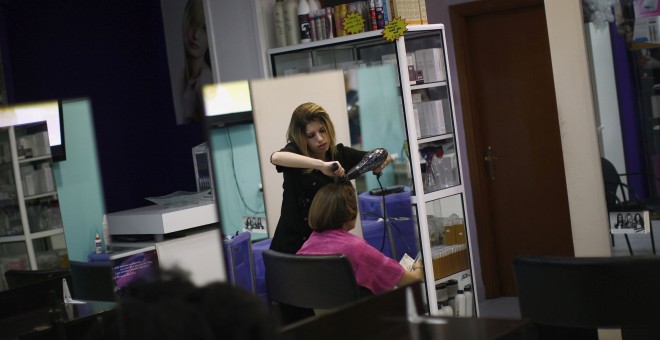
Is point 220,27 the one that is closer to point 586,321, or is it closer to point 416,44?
point 416,44

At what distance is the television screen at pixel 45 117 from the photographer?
348 cm

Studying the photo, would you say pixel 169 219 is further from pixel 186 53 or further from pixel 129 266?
pixel 186 53

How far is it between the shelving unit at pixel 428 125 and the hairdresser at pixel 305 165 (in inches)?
88.0

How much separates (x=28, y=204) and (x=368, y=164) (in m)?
1.47

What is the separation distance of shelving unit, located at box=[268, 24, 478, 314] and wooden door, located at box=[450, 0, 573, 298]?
65 cm

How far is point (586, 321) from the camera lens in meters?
2.89

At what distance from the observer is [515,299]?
6176 mm

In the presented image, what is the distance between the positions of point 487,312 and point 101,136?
9.82 ft

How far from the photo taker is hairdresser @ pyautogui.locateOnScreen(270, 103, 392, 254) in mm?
2898

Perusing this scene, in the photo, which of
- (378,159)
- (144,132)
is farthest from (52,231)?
(144,132)

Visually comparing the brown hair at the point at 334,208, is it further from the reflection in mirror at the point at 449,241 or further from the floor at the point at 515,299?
the reflection in mirror at the point at 449,241

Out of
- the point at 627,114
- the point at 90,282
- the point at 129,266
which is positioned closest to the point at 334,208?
the point at 90,282

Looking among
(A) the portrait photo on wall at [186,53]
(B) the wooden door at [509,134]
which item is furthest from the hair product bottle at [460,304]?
(A) the portrait photo on wall at [186,53]

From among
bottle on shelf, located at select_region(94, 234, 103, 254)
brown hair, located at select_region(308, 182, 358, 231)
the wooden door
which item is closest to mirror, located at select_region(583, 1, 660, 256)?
the wooden door
